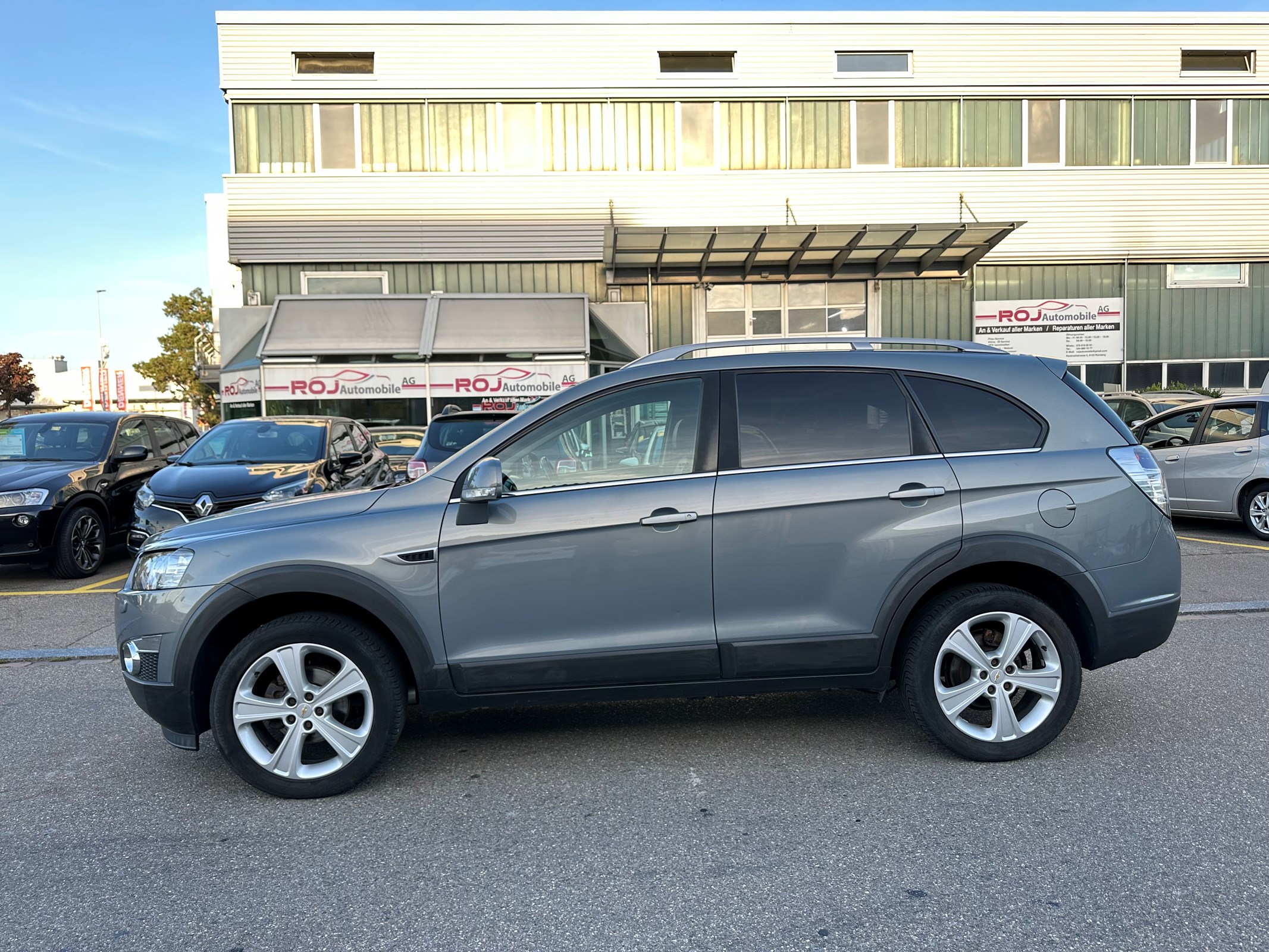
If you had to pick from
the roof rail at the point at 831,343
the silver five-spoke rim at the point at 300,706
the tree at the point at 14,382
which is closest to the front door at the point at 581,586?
the silver five-spoke rim at the point at 300,706

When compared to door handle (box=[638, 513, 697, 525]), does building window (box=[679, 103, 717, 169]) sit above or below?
above

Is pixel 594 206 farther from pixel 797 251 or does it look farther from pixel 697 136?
pixel 797 251

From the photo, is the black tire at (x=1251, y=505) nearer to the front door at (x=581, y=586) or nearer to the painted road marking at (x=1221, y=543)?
the painted road marking at (x=1221, y=543)

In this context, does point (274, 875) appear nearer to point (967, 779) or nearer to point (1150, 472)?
point (967, 779)

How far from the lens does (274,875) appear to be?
3209 mm

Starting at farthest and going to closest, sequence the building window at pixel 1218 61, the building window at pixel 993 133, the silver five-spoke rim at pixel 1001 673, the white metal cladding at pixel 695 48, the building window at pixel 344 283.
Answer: the building window at pixel 1218 61 < the building window at pixel 993 133 < the building window at pixel 344 283 < the white metal cladding at pixel 695 48 < the silver five-spoke rim at pixel 1001 673

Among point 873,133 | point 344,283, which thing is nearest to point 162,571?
point 344,283

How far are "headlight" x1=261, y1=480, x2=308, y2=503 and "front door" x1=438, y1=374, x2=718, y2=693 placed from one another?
5.11 m

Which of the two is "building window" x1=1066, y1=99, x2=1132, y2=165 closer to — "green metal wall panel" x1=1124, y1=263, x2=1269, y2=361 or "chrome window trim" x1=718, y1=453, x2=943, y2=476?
"green metal wall panel" x1=1124, y1=263, x2=1269, y2=361

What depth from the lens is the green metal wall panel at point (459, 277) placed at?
67.3ft

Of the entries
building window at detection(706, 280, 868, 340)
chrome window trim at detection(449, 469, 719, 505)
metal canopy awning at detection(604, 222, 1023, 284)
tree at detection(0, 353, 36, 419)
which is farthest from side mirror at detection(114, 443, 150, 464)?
tree at detection(0, 353, 36, 419)

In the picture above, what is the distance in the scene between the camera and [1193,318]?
21.7 m

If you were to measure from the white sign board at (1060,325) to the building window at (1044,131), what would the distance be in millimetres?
3114

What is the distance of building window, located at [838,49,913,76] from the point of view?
817 inches
